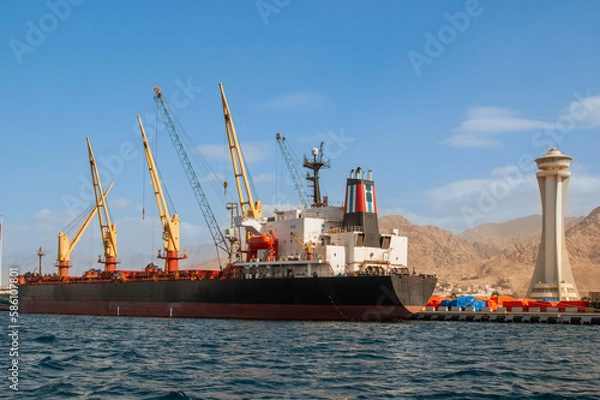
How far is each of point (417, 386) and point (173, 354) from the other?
39.5ft

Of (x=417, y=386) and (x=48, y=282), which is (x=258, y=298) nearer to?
(x=417, y=386)

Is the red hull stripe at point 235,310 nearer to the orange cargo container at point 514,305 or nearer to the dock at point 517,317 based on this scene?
the dock at point 517,317

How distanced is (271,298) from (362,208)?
9.57m

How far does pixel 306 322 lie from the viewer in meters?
46.9

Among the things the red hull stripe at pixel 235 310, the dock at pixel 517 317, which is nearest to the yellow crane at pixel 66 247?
the red hull stripe at pixel 235 310

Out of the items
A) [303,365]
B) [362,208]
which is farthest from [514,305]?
[303,365]

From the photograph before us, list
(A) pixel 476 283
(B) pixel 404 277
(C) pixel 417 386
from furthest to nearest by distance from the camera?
(A) pixel 476 283 < (B) pixel 404 277 < (C) pixel 417 386

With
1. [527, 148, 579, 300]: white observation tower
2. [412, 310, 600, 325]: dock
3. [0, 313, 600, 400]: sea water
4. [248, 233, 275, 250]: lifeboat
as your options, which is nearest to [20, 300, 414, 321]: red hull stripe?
[248, 233, 275, 250]: lifeboat

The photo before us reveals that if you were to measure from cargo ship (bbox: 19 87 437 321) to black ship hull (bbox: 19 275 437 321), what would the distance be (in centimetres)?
7

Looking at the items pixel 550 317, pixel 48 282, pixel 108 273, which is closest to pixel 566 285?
pixel 550 317

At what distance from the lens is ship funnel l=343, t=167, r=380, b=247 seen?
5131 cm

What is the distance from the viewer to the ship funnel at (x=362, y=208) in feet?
168

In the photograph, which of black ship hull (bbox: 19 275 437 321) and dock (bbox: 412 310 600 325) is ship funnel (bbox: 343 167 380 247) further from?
dock (bbox: 412 310 600 325)

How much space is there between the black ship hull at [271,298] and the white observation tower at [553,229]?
46.4m
